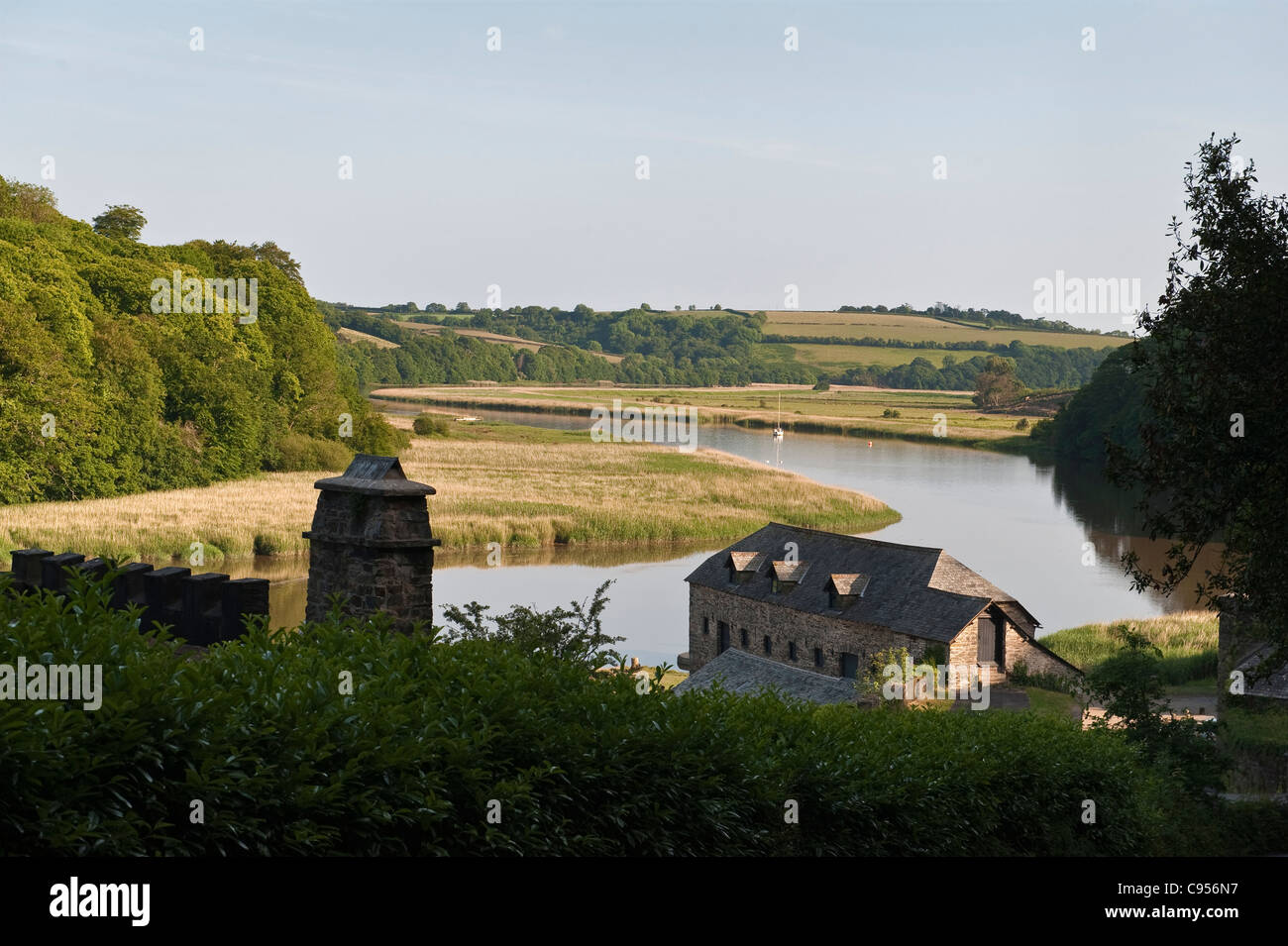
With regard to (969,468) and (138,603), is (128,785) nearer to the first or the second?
(138,603)

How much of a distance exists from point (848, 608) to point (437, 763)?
116ft

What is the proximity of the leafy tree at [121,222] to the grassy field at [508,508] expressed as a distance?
2641cm

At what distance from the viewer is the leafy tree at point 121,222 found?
9525 centimetres

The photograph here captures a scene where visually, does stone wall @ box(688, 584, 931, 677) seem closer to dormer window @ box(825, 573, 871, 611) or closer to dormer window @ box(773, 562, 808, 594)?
dormer window @ box(825, 573, 871, 611)

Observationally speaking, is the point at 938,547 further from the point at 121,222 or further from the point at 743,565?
the point at 121,222

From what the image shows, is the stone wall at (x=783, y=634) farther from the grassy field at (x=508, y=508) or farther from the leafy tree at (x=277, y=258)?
the leafy tree at (x=277, y=258)

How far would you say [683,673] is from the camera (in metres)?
42.8

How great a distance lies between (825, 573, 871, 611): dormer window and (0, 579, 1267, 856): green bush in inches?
1138

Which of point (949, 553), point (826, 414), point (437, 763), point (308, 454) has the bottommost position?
point (949, 553)

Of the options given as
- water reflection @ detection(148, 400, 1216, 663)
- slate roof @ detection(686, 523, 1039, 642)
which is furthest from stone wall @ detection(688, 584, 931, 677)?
water reflection @ detection(148, 400, 1216, 663)

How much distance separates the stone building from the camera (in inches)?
1608

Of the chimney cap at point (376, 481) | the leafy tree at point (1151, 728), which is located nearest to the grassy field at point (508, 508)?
the chimney cap at point (376, 481)

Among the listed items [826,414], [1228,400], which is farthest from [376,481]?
[826,414]

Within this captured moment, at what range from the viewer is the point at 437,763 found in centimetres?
845
